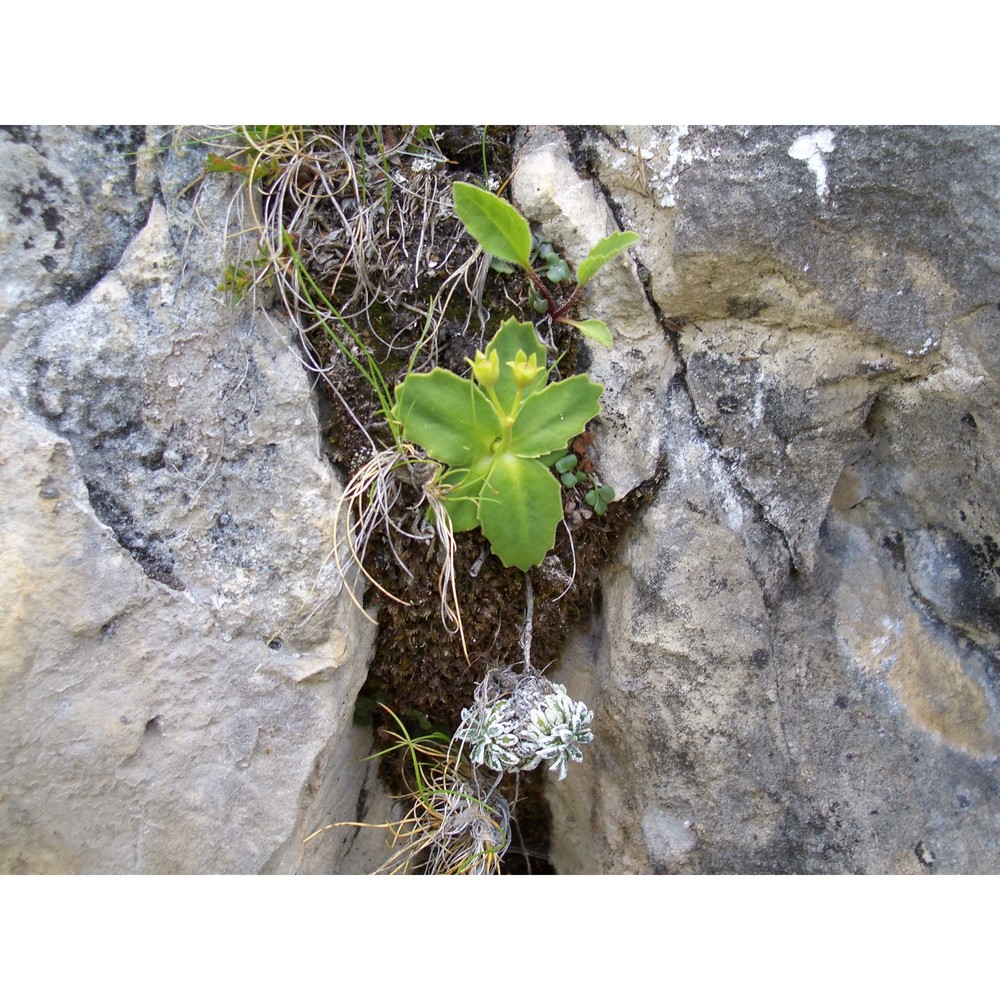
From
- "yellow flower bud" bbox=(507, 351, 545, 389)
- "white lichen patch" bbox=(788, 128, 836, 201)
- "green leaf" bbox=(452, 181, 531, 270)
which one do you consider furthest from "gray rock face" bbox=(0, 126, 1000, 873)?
"yellow flower bud" bbox=(507, 351, 545, 389)

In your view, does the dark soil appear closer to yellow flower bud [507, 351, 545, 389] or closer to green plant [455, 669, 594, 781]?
green plant [455, 669, 594, 781]

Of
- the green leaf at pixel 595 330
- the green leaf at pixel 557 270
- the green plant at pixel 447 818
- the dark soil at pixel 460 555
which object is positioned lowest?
the green plant at pixel 447 818

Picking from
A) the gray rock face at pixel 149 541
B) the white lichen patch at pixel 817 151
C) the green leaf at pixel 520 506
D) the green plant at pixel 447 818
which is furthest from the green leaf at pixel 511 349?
the green plant at pixel 447 818

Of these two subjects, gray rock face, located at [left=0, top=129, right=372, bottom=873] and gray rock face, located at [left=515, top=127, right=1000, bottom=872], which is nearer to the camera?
gray rock face, located at [left=0, top=129, right=372, bottom=873]

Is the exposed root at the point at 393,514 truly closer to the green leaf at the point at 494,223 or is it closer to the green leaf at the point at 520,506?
the green leaf at the point at 520,506

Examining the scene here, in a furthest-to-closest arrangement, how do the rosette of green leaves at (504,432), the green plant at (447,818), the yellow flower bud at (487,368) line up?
the green plant at (447,818), the rosette of green leaves at (504,432), the yellow flower bud at (487,368)
